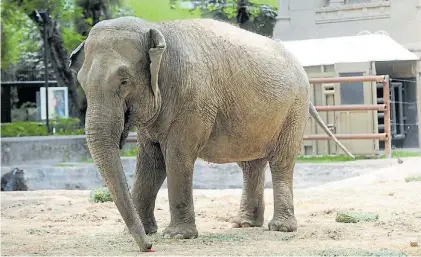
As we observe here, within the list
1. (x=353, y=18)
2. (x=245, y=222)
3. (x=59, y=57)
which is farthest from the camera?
(x=59, y=57)

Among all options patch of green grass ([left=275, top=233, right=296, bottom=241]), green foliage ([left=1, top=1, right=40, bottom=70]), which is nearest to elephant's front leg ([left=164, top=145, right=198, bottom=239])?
patch of green grass ([left=275, top=233, right=296, bottom=241])

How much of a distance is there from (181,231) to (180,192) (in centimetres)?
26

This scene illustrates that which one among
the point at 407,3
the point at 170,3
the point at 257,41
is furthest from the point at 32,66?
the point at 257,41

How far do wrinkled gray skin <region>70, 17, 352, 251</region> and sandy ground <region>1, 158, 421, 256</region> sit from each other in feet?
0.96

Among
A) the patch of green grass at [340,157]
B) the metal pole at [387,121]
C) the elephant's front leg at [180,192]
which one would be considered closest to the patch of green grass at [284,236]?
the elephant's front leg at [180,192]

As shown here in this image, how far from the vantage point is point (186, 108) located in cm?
516

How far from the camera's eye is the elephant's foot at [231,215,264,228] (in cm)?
619

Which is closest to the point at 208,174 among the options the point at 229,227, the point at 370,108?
the point at 370,108

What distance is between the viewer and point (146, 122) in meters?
5.12

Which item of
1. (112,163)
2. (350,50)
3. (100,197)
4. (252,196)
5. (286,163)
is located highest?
(350,50)

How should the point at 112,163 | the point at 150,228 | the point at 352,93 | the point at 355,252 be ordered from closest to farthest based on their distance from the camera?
1. the point at 355,252
2. the point at 112,163
3. the point at 150,228
4. the point at 352,93

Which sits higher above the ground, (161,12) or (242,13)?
(161,12)

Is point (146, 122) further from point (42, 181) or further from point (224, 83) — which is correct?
point (42, 181)

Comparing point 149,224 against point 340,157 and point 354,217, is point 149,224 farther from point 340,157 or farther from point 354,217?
point 340,157
